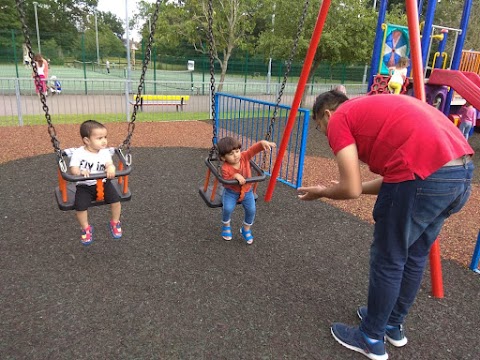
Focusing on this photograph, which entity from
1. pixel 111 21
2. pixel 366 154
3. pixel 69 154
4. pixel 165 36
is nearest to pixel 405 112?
pixel 366 154

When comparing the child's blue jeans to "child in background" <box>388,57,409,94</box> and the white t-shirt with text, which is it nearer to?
the white t-shirt with text

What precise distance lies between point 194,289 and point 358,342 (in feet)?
4.23

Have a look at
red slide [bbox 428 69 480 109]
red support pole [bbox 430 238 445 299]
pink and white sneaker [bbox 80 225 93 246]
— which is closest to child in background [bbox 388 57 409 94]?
red slide [bbox 428 69 480 109]

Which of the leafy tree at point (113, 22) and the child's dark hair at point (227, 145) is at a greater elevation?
the leafy tree at point (113, 22)

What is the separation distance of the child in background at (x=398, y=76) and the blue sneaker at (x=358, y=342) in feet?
22.2

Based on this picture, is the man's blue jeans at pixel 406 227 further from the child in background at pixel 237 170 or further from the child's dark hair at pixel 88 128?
the child's dark hair at pixel 88 128

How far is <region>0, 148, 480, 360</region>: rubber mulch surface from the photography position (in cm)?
245

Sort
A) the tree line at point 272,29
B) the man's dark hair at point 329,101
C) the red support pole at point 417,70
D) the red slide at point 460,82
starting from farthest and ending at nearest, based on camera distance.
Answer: the tree line at point 272,29 → the red slide at point 460,82 → the red support pole at point 417,70 → the man's dark hair at point 329,101

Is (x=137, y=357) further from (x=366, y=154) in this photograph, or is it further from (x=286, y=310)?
(x=366, y=154)

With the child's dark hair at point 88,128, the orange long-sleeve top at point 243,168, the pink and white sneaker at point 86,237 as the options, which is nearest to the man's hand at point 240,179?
the orange long-sleeve top at point 243,168

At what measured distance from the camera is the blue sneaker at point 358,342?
2338 millimetres

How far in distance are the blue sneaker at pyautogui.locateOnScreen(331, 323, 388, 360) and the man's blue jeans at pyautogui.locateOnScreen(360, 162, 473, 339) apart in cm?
10

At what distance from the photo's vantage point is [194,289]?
9.96 feet

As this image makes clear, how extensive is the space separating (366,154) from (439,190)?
1.30ft
